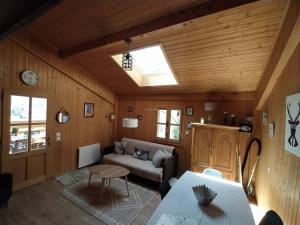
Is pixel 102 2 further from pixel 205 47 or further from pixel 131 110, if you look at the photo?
pixel 131 110

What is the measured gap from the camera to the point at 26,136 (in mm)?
3621

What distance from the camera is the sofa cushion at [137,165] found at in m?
3.91

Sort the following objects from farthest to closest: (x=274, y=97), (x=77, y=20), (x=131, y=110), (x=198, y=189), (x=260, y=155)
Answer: (x=131, y=110) < (x=260, y=155) < (x=77, y=20) < (x=274, y=97) < (x=198, y=189)

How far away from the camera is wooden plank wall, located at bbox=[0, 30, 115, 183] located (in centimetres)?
337

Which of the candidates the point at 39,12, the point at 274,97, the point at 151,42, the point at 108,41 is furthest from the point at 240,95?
the point at 39,12

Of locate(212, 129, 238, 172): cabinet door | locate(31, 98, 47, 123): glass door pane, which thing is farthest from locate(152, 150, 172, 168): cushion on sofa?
locate(31, 98, 47, 123): glass door pane

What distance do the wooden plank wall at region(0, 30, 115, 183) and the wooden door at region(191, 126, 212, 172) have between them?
3.06 m

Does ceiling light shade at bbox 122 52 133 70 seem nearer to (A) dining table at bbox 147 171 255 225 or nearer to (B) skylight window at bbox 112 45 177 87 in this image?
(B) skylight window at bbox 112 45 177 87

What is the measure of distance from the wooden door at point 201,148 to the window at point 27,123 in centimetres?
352

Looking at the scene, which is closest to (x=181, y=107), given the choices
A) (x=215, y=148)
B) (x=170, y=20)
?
(x=215, y=148)

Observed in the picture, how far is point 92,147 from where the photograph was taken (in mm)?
5074

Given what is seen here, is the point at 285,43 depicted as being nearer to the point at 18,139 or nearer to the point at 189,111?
the point at 189,111

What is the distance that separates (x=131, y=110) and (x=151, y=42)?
2.88 meters

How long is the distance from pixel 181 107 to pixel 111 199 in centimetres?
282
